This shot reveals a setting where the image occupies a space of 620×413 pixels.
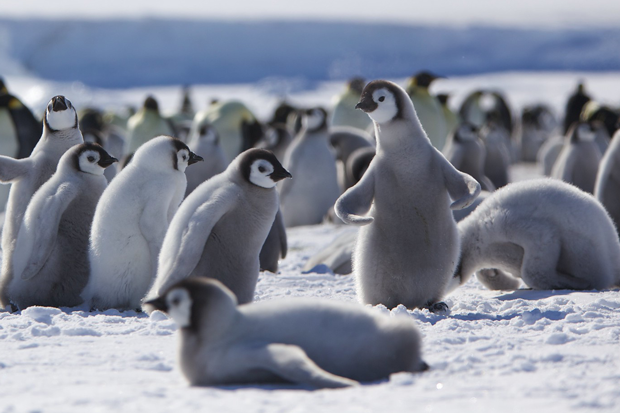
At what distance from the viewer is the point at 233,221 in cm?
348

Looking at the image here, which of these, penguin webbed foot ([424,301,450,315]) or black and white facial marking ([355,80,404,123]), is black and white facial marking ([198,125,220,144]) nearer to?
black and white facial marking ([355,80,404,123])

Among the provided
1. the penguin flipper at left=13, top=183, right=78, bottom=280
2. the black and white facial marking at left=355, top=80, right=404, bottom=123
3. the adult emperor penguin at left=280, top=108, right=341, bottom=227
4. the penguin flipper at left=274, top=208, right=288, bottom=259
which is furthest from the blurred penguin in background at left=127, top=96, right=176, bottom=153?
the black and white facial marking at left=355, top=80, right=404, bottom=123

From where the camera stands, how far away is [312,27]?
61.5m

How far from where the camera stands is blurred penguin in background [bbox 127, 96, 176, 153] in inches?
458

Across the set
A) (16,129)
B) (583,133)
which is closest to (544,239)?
(583,133)

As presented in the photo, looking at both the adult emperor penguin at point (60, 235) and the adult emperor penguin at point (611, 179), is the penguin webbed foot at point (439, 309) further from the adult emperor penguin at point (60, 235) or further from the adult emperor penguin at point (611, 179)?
the adult emperor penguin at point (611, 179)

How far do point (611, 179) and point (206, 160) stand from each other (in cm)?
369

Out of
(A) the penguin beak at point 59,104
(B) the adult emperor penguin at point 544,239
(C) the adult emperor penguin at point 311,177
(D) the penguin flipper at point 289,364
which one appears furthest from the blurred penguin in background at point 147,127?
(D) the penguin flipper at point 289,364

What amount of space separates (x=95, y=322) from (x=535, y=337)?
1.80 metres

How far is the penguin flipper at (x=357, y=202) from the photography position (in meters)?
3.49

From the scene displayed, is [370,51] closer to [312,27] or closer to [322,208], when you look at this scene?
[312,27]

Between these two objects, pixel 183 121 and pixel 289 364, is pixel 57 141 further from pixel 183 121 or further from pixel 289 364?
pixel 183 121

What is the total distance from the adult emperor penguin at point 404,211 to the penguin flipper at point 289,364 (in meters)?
1.48

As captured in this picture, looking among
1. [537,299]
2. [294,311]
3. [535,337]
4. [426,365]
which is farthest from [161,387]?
[537,299]
